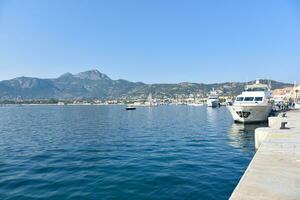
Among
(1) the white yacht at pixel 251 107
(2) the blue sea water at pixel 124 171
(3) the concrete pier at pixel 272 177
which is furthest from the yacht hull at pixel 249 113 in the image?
(3) the concrete pier at pixel 272 177

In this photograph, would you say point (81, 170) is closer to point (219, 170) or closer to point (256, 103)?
point (219, 170)

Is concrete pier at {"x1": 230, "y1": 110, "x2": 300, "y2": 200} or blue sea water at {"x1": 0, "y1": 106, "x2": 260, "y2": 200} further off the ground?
concrete pier at {"x1": 230, "y1": 110, "x2": 300, "y2": 200}

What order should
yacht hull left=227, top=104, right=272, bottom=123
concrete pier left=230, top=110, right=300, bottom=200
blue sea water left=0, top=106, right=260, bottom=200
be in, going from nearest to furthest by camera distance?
concrete pier left=230, top=110, right=300, bottom=200 → blue sea water left=0, top=106, right=260, bottom=200 → yacht hull left=227, top=104, right=272, bottom=123

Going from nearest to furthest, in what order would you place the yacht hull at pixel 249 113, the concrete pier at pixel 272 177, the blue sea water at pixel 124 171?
the concrete pier at pixel 272 177 < the blue sea water at pixel 124 171 < the yacht hull at pixel 249 113

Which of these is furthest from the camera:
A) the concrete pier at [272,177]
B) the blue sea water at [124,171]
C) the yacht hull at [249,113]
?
the yacht hull at [249,113]

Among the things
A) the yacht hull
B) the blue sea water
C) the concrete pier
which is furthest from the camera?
the yacht hull

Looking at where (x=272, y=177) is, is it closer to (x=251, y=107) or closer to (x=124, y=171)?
(x=124, y=171)

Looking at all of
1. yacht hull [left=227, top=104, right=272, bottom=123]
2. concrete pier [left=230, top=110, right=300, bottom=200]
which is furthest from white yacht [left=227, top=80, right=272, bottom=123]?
concrete pier [left=230, top=110, right=300, bottom=200]

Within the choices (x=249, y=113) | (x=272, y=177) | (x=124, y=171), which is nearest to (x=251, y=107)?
(x=249, y=113)

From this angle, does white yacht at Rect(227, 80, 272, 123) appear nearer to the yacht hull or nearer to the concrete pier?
the yacht hull

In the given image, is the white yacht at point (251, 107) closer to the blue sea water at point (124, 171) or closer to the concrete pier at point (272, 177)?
the blue sea water at point (124, 171)

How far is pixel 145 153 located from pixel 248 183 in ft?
42.5

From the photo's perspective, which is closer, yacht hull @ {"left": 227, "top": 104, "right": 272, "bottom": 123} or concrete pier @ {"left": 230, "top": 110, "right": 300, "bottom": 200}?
concrete pier @ {"left": 230, "top": 110, "right": 300, "bottom": 200}

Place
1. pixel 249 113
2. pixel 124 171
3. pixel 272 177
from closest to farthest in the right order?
pixel 272 177, pixel 124 171, pixel 249 113
